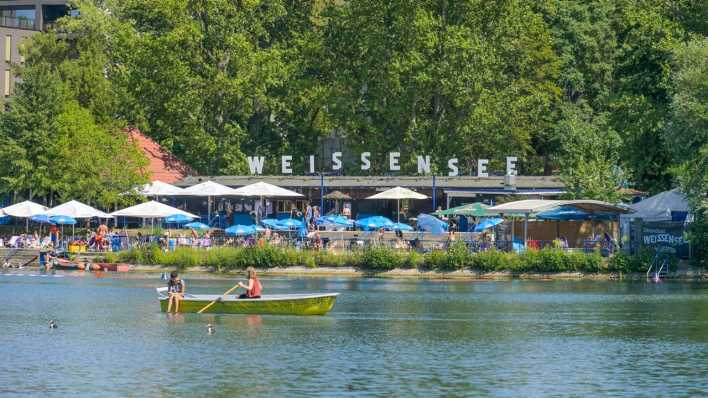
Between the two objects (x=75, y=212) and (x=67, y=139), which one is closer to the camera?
(x=75, y=212)

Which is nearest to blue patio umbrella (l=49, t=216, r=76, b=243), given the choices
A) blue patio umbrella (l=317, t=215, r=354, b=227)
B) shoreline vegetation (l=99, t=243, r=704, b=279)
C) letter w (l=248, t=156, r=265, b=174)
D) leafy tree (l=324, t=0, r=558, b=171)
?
shoreline vegetation (l=99, t=243, r=704, b=279)

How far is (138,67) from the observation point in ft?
369

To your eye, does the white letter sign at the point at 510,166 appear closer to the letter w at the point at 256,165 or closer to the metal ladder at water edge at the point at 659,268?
the letter w at the point at 256,165

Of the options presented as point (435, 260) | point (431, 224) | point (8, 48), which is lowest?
point (435, 260)

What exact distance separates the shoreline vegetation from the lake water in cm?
427

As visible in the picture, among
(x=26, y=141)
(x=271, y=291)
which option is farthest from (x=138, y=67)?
(x=271, y=291)

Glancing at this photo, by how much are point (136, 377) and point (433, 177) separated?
58.1 m

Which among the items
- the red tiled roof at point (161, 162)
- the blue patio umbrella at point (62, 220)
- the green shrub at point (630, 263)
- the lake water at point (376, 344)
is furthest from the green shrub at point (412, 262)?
the red tiled roof at point (161, 162)

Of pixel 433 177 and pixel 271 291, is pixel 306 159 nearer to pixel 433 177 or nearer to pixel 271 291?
pixel 433 177

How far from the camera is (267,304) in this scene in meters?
56.7

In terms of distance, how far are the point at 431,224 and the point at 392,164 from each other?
758 inches

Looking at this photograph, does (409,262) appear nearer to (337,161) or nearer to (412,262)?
(412,262)

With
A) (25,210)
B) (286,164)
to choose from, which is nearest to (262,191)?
(286,164)

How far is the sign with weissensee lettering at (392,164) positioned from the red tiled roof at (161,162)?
5785mm
